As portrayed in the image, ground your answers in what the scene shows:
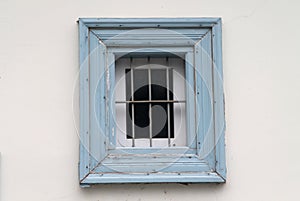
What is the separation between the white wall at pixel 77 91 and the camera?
2074mm

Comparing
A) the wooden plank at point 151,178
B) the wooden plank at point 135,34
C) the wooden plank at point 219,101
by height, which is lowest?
the wooden plank at point 151,178

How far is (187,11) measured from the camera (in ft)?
6.95

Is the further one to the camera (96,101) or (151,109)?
(151,109)

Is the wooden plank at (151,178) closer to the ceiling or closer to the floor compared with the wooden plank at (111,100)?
closer to the floor

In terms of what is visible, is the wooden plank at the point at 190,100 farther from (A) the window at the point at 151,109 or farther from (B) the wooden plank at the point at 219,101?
(B) the wooden plank at the point at 219,101

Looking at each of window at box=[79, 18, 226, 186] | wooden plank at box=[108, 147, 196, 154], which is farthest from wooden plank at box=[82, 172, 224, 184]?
wooden plank at box=[108, 147, 196, 154]

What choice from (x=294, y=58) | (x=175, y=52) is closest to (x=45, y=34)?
(x=175, y=52)

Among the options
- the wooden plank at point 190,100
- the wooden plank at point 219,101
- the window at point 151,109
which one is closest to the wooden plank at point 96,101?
the window at point 151,109

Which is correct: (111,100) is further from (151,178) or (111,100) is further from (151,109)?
(151,178)

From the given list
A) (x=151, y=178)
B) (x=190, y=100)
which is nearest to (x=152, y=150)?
(x=151, y=178)

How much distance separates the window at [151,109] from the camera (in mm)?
2049

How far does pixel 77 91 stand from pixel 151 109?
377 mm

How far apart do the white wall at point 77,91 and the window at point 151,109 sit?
0.07 m

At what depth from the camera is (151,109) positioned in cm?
217
